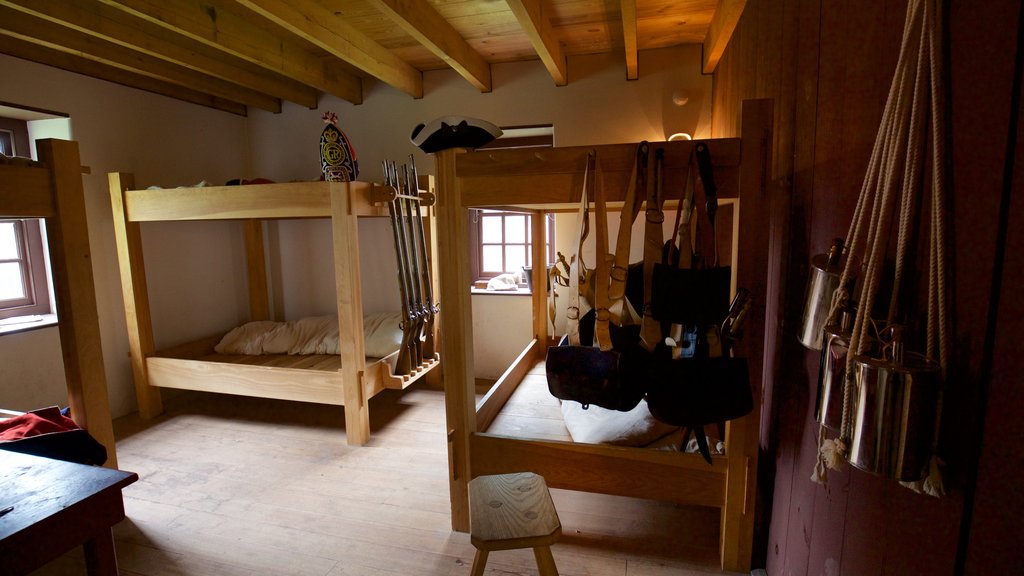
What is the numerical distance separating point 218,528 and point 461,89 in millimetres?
2876

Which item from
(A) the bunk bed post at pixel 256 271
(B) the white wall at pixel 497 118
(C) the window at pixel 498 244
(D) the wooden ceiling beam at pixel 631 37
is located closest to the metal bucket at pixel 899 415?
(D) the wooden ceiling beam at pixel 631 37

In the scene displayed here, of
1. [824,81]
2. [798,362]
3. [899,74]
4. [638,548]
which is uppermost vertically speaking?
[824,81]

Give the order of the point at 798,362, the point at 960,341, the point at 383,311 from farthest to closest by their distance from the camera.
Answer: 1. the point at 383,311
2. the point at 798,362
3. the point at 960,341

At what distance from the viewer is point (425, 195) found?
10.0 ft

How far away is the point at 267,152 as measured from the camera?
3.76 m

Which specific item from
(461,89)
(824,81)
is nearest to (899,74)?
(824,81)

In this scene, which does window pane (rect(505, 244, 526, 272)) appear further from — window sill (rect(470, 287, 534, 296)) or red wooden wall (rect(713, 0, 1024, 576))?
red wooden wall (rect(713, 0, 1024, 576))

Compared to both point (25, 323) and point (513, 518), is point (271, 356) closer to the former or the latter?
point (25, 323)

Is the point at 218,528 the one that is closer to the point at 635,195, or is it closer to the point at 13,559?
the point at 13,559

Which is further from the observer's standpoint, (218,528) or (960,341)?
(218,528)

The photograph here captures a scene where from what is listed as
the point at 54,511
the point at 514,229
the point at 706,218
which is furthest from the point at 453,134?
the point at 514,229

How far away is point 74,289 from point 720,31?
2988 millimetres

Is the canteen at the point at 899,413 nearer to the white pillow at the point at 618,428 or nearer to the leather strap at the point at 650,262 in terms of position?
the leather strap at the point at 650,262

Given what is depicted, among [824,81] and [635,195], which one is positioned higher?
[824,81]
